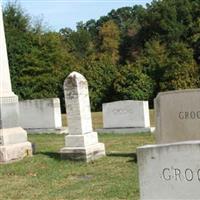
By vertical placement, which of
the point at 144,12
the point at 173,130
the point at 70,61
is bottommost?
the point at 173,130

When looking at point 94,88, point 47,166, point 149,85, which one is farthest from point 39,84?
point 47,166

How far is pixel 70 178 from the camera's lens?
9.54 metres

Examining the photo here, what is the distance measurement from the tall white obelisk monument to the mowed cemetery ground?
0.27 meters

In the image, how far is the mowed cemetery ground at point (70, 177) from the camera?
8062mm

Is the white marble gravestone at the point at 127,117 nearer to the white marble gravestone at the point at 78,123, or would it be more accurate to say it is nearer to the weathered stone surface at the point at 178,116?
the white marble gravestone at the point at 78,123

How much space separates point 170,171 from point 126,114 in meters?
13.8

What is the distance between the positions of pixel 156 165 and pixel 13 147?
25.2 ft

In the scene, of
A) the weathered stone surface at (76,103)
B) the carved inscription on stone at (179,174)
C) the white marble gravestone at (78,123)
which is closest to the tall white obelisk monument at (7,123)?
the white marble gravestone at (78,123)

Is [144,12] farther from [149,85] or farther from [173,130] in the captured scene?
[173,130]

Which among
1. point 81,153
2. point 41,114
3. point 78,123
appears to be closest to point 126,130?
point 41,114

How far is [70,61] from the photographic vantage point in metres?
40.8

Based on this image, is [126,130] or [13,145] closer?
[13,145]

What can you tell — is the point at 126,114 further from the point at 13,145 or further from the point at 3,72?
the point at 3,72

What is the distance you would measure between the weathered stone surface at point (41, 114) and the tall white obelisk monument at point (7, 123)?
7022mm
